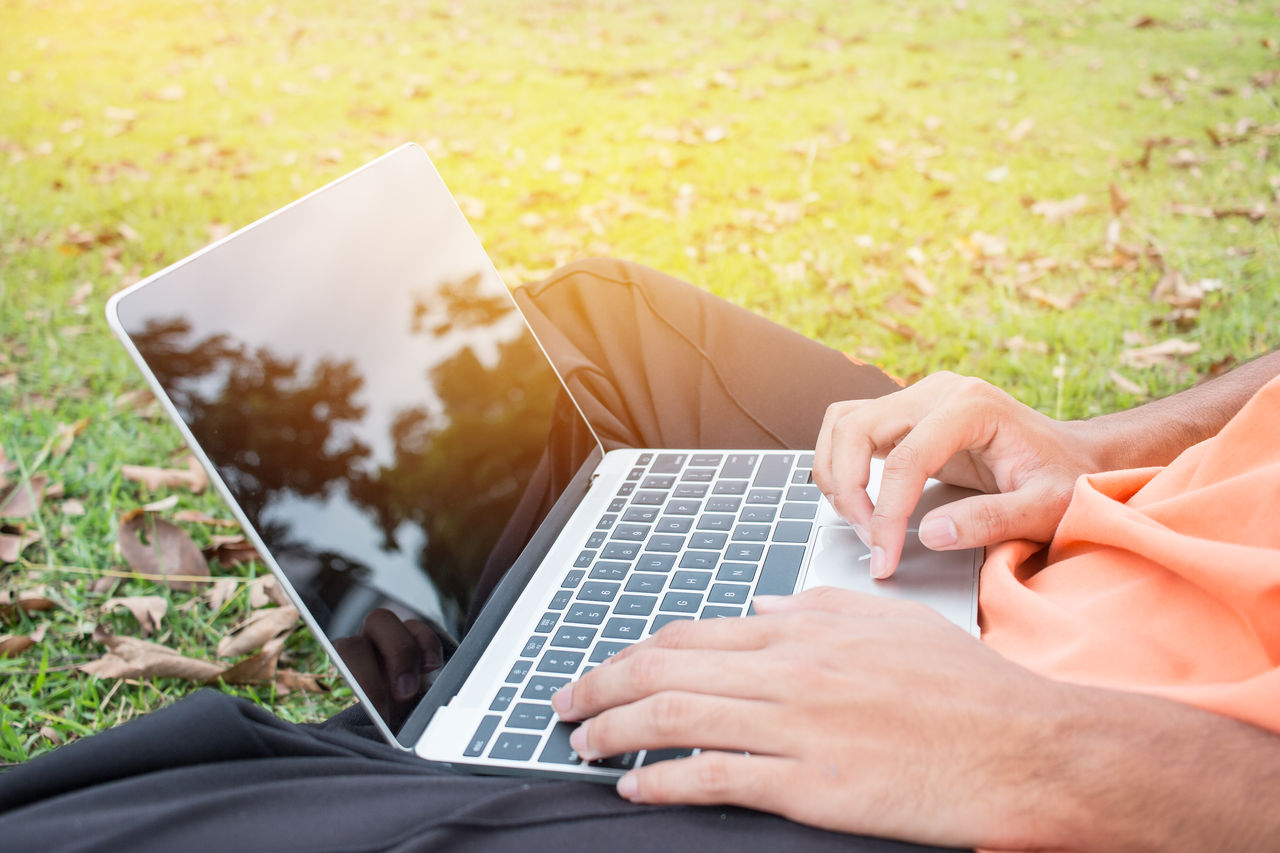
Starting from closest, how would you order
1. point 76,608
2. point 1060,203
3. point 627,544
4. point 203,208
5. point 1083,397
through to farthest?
point 627,544 → point 76,608 → point 1083,397 → point 1060,203 → point 203,208

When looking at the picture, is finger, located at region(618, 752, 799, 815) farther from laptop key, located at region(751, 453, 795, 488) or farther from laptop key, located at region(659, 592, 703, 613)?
laptop key, located at region(751, 453, 795, 488)

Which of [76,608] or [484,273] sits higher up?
[484,273]

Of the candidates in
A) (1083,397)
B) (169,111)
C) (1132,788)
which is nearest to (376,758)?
(1132,788)

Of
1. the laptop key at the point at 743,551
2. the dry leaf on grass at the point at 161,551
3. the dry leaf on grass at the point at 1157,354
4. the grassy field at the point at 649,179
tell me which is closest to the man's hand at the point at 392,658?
the laptop key at the point at 743,551

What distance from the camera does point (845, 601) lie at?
3.46 feet

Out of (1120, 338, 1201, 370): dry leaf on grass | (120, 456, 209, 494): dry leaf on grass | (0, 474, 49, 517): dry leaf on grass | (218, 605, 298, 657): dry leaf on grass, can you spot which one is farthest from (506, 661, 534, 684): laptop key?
(1120, 338, 1201, 370): dry leaf on grass

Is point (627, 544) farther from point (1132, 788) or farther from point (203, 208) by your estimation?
point (203, 208)

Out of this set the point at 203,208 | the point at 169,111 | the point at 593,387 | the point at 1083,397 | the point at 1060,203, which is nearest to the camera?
the point at 593,387

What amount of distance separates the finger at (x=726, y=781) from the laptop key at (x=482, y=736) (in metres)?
0.27

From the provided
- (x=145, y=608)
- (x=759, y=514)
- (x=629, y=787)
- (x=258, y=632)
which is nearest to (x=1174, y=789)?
(x=629, y=787)

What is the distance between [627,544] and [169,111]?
18.6 feet

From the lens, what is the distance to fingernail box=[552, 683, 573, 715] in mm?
1031

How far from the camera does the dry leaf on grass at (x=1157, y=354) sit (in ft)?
9.79

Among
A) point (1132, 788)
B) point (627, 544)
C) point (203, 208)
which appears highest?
point (1132, 788)
